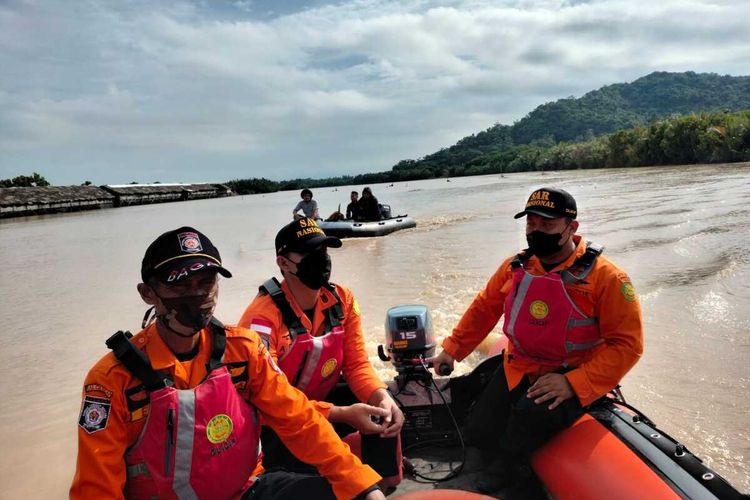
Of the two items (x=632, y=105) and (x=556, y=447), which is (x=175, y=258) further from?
(x=632, y=105)

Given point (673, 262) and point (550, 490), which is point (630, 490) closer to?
point (550, 490)

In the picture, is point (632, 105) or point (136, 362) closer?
point (136, 362)

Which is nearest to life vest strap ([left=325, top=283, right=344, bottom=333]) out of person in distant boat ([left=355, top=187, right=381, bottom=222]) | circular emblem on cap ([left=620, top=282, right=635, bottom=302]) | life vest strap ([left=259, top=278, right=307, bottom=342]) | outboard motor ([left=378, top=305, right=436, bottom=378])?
life vest strap ([left=259, top=278, right=307, bottom=342])

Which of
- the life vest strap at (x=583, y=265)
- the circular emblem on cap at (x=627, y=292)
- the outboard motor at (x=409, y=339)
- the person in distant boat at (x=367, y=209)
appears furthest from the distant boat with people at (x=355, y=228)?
the circular emblem on cap at (x=627, y=292)

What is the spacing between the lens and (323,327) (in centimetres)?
212

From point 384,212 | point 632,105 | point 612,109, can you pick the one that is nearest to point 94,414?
point 384,212

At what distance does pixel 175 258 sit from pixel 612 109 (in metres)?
158

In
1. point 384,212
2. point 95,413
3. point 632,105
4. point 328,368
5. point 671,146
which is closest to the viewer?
point 95,413

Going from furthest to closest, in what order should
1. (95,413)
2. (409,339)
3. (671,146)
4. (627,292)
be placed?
1. (671,146)
2. (409,339)
3. (627,292)
4. (95,413)

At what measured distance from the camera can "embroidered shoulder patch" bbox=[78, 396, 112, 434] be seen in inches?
48.9

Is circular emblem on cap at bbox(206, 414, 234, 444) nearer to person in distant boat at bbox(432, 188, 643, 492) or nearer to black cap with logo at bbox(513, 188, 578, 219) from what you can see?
person in distant boat at bbox(432, 188, 643, 492)

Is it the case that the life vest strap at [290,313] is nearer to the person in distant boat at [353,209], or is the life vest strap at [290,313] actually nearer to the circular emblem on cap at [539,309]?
the circular emblem on cap at [539,309]

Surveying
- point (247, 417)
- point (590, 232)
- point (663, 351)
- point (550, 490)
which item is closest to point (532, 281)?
point (550, 490)

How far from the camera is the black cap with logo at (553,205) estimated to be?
2141 mm
